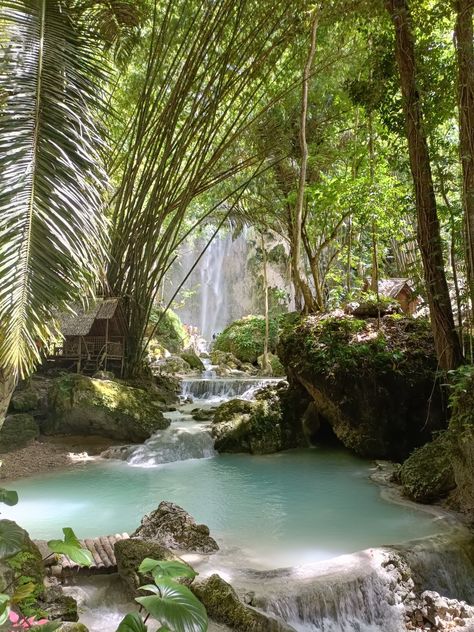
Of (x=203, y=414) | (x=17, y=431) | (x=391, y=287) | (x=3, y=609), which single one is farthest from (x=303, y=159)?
(x=391, y=287)

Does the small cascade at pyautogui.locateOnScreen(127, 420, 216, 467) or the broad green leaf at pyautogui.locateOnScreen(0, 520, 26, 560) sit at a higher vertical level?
the broad green leaf at pyautogui.locateOnScreen(0, 520, 26, 560)

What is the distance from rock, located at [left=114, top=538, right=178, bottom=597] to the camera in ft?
11.6

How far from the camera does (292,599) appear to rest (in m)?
3.55

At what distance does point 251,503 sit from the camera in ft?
19.8

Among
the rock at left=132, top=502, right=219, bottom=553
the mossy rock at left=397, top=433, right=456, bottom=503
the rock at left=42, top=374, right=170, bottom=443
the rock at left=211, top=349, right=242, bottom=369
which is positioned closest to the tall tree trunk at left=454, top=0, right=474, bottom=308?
the mossy rock at left=397, top=433, right=456, bottom=503

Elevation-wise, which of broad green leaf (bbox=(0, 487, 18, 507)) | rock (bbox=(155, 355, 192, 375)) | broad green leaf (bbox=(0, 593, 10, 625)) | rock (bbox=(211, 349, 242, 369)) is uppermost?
rock (bbox=(211, 349, 242, 369))

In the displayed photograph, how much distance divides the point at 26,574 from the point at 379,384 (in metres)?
5.84

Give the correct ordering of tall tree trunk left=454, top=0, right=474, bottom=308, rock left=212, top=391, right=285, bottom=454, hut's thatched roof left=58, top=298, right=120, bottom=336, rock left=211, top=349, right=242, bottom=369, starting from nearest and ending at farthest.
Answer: tall tree trunk left=454, top=0, right=474, bottom=308, rock left=212, top=391, right=285, bottom=454, hut's thatched roof left=58, top=298, right=120, bottom=336, rock left=211, top=349, right=242, bottom=369

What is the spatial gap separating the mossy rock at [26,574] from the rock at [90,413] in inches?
215

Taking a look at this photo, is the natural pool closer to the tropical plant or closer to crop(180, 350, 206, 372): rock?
the tropical plant

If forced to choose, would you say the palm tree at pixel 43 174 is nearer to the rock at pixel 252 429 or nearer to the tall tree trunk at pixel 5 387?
the tall tree trunk at pixel 5 387

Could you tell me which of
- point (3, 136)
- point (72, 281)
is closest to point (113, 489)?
point (72, 281)

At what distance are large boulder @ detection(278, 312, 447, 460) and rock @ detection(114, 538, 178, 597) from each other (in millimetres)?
4753

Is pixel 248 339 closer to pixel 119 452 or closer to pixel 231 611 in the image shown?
pixel 119 452
